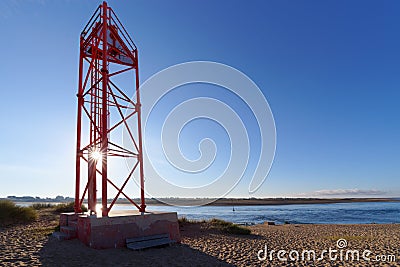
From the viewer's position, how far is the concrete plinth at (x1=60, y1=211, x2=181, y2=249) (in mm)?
8891

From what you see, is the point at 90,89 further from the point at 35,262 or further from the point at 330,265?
the point at 330,265

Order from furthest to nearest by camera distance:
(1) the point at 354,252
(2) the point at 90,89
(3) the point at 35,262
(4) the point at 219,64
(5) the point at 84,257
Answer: (4) the point at 219,64 < (2) the point at 90,89 < (1) the point at 354,252 < (5) the point at 84,257 < (3) the point at 35,262

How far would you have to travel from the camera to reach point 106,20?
1106cm

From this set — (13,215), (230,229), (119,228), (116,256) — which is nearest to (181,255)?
(116,256)

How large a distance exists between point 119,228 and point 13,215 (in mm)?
11363

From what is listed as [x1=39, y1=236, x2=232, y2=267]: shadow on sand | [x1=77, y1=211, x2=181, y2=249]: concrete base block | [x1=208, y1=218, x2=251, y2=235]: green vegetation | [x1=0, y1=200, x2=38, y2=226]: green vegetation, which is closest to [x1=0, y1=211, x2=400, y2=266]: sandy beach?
[x1=39, y1=236, x2=232, y2=267]: shadow on sand

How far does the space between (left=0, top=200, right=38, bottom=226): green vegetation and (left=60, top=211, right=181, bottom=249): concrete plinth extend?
801 centimetres

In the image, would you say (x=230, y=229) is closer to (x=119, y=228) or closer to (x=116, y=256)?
(x=119, y=228)

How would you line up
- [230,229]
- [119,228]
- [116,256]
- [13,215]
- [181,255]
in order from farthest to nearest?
[13,215], [230,229], [119,228], [181,255], [116,256]

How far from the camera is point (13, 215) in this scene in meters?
Result: 16.6

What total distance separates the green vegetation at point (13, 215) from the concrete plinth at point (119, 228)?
801 centimetres

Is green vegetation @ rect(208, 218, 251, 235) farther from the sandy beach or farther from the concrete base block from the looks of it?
the concrete base block

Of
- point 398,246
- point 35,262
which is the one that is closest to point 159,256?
point 35,262

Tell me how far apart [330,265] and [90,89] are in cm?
1096
